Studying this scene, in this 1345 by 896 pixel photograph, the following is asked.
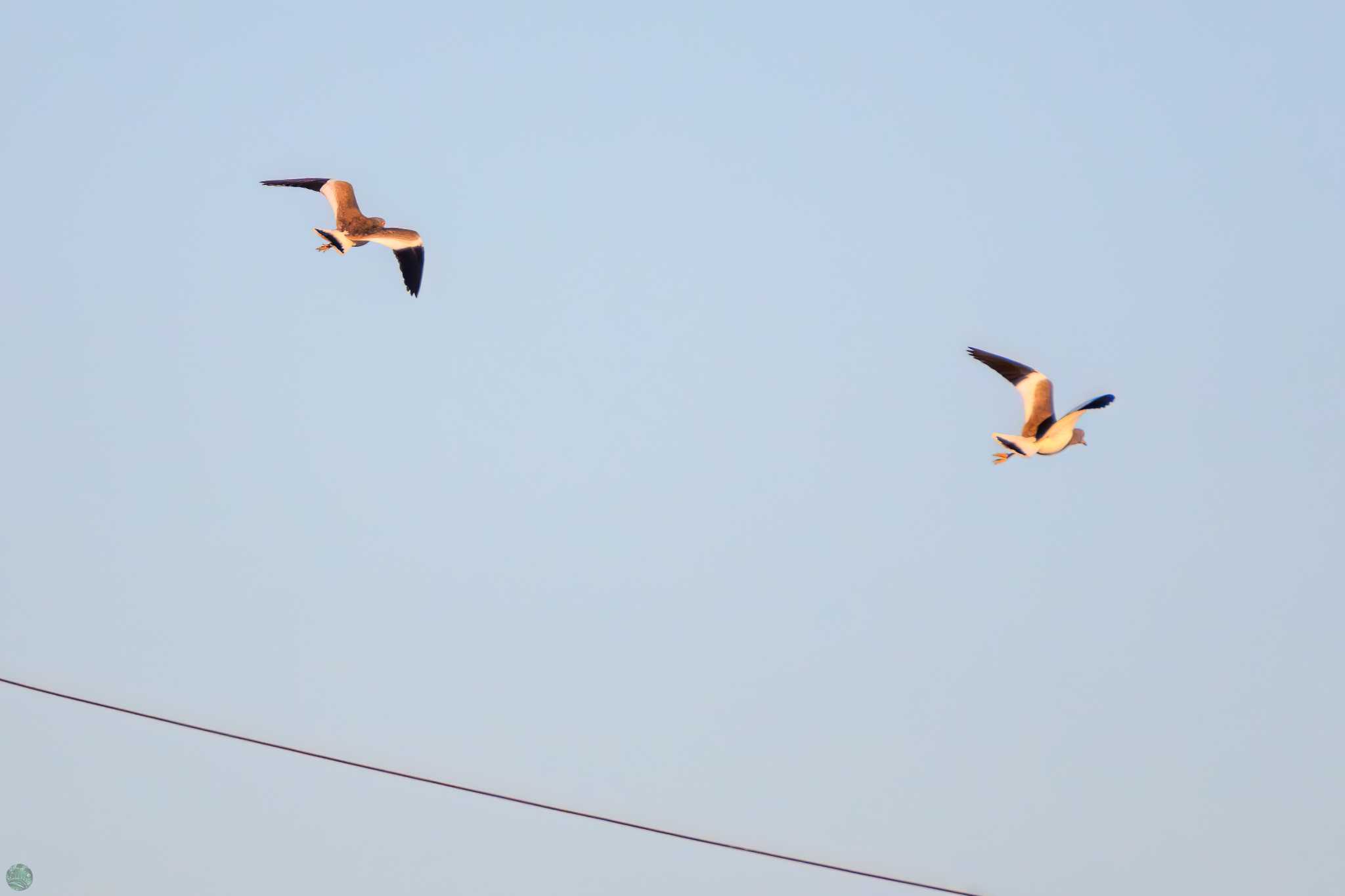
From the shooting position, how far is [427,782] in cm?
1573

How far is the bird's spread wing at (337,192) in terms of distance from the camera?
66.3 feet

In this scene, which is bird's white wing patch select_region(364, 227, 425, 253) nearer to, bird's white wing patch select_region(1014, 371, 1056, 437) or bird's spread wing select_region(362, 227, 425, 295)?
bird's spread wing select_region(362, 227, 425, 295)

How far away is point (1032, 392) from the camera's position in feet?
61.4

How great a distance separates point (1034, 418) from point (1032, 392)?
326mm

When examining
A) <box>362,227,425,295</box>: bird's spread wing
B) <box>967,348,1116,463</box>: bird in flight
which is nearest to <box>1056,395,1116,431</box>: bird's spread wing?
<box>967,348,1116,463</box>: bird in flight

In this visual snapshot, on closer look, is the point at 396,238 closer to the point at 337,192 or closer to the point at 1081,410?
the point at 337,192

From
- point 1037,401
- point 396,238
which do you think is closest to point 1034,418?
point 1037,401

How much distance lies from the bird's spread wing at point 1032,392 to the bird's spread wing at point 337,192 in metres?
8.45

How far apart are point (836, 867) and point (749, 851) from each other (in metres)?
0.89

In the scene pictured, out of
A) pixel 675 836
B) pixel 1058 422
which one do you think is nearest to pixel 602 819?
pixel 675 836

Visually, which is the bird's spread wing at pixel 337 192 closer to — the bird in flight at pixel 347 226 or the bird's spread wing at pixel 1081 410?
the bird in flight at pixel 347 226

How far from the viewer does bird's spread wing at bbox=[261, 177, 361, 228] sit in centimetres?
2022

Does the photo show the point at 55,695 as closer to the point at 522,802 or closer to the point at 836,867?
the point at 522,802

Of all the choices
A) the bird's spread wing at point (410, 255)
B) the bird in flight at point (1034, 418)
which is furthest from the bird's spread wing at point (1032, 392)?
the bird's spread wing at point (410, 255)
